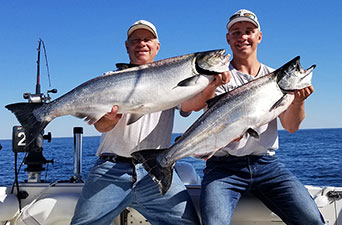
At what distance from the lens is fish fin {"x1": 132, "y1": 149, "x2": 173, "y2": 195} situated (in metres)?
3.14

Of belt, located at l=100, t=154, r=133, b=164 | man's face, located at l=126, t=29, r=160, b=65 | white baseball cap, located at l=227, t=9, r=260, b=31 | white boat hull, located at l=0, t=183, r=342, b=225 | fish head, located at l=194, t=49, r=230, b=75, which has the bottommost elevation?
white boat hull, located at l=0, t=183, r=342, b=225

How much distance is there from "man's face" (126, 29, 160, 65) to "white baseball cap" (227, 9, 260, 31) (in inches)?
38.0

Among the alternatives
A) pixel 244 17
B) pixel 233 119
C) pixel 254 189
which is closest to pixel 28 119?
pixel 233 119

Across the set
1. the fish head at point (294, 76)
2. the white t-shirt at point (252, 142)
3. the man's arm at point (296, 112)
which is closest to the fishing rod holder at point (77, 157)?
the white t-shirt at point (252, 142)

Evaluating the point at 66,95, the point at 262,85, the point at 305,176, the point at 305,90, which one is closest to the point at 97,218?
the point at 66,95

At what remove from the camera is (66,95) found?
3.25 m

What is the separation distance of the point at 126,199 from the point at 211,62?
1700 mm

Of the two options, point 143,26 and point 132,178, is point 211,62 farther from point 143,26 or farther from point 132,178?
point 132,178

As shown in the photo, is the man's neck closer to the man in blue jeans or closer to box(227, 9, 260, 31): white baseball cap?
box(227, 9, 260, 31): white baseball cap

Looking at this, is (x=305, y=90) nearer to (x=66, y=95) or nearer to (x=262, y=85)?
(x=262, y=85)

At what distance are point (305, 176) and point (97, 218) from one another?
1585 cm

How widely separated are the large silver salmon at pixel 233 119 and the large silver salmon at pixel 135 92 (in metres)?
0.33

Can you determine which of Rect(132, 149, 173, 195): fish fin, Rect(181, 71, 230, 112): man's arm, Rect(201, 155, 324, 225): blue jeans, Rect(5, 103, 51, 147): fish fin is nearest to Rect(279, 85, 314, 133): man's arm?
Rect(201, 155, 324, 225): blue jeans

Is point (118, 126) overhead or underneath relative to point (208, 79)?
underneath
